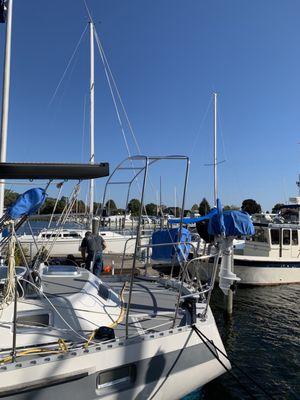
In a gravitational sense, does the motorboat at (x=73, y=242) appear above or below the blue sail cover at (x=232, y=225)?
below

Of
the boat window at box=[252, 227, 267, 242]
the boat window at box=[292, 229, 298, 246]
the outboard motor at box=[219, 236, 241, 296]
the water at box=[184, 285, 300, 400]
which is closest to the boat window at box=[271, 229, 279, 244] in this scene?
the boat window at box=[252, 227, 267, 242]

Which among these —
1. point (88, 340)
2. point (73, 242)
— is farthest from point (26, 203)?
point (73, 242)

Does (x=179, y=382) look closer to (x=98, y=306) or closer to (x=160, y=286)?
(x=98, y=306)

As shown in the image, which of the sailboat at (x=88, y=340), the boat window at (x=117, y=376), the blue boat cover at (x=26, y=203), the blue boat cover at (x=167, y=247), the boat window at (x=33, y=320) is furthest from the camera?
the blue boat cover at (x=167, y=247)

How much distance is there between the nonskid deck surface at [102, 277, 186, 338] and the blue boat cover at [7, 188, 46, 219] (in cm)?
204

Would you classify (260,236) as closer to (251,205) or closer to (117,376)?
(117,376)

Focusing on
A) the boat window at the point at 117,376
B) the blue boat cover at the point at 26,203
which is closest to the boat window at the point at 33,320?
the boat window at the point at 117,376

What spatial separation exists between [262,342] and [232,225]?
4.02 m

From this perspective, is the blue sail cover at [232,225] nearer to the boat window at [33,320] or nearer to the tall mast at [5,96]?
the boat window at [33,320]

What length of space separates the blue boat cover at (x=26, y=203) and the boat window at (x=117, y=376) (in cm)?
234

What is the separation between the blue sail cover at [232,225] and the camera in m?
6.72

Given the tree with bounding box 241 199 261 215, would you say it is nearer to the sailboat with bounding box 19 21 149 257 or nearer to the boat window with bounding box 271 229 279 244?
the sailboat with bounding box 19 21 149 257

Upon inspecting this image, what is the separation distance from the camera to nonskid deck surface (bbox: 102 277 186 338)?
497cm

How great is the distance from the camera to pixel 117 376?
14.2 feet
